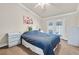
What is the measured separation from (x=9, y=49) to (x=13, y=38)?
7.4 inches

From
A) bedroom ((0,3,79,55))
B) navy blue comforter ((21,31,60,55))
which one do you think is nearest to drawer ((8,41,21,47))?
bedroom ((0,3,79,55))

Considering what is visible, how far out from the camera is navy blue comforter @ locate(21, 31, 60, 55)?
1.25 meters

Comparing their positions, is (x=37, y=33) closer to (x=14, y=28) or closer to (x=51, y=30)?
(x=51, y=30)

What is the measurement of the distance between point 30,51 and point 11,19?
613 mm

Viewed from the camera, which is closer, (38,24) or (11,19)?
(11,19)

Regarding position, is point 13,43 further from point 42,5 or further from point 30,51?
point 42,5

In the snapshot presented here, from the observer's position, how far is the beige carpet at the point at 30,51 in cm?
135

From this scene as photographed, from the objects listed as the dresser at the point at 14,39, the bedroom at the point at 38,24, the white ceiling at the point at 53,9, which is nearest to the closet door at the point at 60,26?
the bedroom at the point at 38,24

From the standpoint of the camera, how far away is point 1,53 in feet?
4.44

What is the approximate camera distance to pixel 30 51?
55.1 inches

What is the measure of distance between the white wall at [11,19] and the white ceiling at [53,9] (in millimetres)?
119

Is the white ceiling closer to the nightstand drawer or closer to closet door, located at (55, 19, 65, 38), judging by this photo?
closet door, located at (55, 19, 65, 38)

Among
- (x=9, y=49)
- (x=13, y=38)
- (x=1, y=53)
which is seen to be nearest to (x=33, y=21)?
(x=13, y=38)

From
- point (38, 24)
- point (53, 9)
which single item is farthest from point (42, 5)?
point (38, 24)
